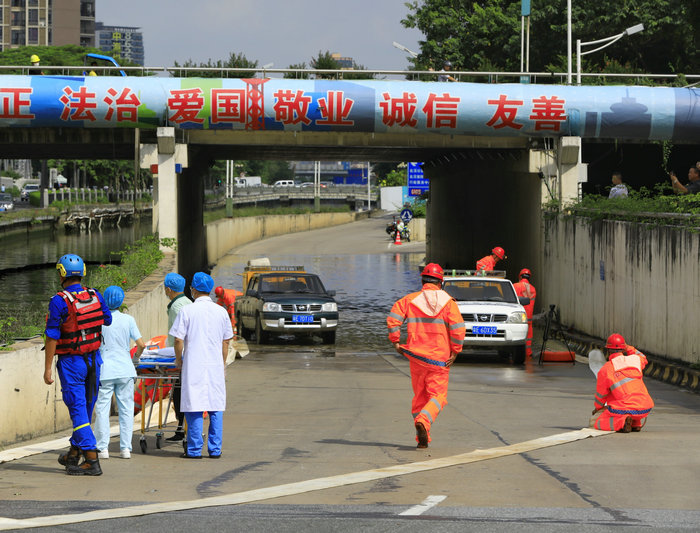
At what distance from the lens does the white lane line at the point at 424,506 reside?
27.1ft

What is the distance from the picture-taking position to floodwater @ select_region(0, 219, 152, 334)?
38.0m

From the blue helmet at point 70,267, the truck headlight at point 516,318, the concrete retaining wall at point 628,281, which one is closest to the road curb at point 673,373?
the concrete retaining wall at point 628,281

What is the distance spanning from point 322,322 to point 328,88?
30.1ft

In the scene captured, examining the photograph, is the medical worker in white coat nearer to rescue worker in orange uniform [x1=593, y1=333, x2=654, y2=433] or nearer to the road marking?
the road marking

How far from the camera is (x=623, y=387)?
509 inches

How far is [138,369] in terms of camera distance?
38.5 feet

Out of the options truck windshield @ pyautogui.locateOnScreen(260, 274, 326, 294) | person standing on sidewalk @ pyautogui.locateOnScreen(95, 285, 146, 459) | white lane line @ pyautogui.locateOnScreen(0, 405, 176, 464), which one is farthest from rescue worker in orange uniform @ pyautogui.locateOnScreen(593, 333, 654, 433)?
truck windshield @ pyautogui.locateOnScreen(260, 274, 326, 294)

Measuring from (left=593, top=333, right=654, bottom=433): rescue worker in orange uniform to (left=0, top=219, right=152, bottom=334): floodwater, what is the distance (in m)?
13.7

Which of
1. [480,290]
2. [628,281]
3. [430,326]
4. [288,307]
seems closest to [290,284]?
[288,307]

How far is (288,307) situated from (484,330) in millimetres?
5150

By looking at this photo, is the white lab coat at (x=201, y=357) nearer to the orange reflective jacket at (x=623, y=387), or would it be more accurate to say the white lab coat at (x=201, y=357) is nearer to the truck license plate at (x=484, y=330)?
the orange reflective jacket at (x=623, y=387)

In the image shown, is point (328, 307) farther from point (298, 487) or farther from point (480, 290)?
point (298, 487)

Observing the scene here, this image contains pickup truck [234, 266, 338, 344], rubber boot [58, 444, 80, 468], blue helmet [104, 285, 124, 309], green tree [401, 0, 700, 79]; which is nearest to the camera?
rubber boot [58, 444, 80, 468]

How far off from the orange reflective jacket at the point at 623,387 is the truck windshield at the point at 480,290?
10.4m
